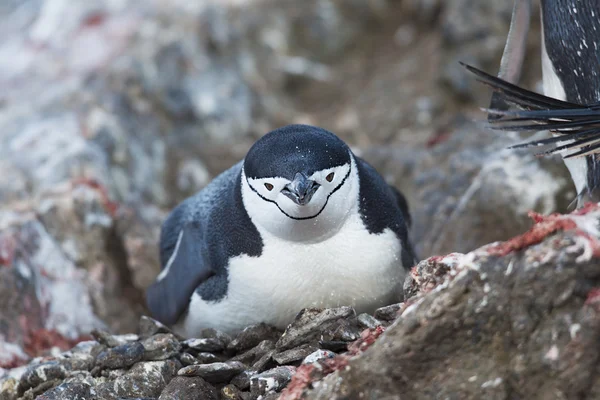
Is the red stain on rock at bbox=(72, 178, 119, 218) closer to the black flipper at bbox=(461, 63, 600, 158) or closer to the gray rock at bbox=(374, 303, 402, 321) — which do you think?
the gray rock at bbox=(374, 303, 402, 321)

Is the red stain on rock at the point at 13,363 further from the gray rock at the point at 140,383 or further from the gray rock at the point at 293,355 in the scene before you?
the gray rock at the point at 293,355

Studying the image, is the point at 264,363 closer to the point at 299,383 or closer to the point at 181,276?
the point at 299,383

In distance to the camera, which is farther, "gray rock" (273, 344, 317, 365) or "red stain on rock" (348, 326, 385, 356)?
"gray rock" (273, 344, 317, 365)

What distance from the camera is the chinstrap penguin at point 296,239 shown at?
3139mm

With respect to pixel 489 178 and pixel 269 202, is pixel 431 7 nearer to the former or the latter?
pixel 489 178

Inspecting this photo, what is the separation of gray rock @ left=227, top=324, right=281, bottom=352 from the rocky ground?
0.06 feet

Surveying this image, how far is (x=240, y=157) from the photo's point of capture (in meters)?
6.21

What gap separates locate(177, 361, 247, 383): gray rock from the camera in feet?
9.48

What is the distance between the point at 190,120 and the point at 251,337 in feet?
11.0

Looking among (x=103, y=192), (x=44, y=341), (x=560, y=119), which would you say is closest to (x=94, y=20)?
(x=103, y=192)

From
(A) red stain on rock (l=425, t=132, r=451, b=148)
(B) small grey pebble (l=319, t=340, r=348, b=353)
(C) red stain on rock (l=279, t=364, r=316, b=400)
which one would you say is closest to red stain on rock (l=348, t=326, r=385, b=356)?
(C) red stain on rock (l=279, t=364, r=316, b=400)

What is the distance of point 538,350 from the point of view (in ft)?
7.06

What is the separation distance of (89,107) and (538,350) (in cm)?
416

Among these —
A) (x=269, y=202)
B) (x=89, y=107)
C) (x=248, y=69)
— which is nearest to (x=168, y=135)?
(x=89, y=107)
